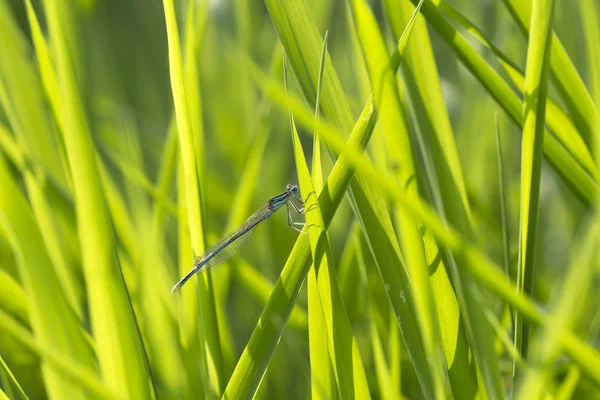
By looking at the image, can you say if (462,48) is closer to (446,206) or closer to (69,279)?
(446,206)


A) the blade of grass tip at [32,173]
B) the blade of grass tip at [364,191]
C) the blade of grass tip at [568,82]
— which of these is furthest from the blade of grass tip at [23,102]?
the blade of grass tip at [568,82]

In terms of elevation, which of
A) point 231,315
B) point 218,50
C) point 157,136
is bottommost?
point 231,315

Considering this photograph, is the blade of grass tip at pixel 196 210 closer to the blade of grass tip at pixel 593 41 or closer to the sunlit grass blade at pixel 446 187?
the sunlit grass blade at pixel 446 187

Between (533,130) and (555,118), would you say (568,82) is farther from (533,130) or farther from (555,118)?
(533,130)

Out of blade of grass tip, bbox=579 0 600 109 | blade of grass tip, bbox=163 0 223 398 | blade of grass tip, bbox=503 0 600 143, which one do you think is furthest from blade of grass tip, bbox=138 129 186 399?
blade of grass tip, bbox=579 0 600 109

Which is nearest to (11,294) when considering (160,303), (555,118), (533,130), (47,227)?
(47,227)

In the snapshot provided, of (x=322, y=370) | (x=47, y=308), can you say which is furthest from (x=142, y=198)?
(x=322, y=370)
